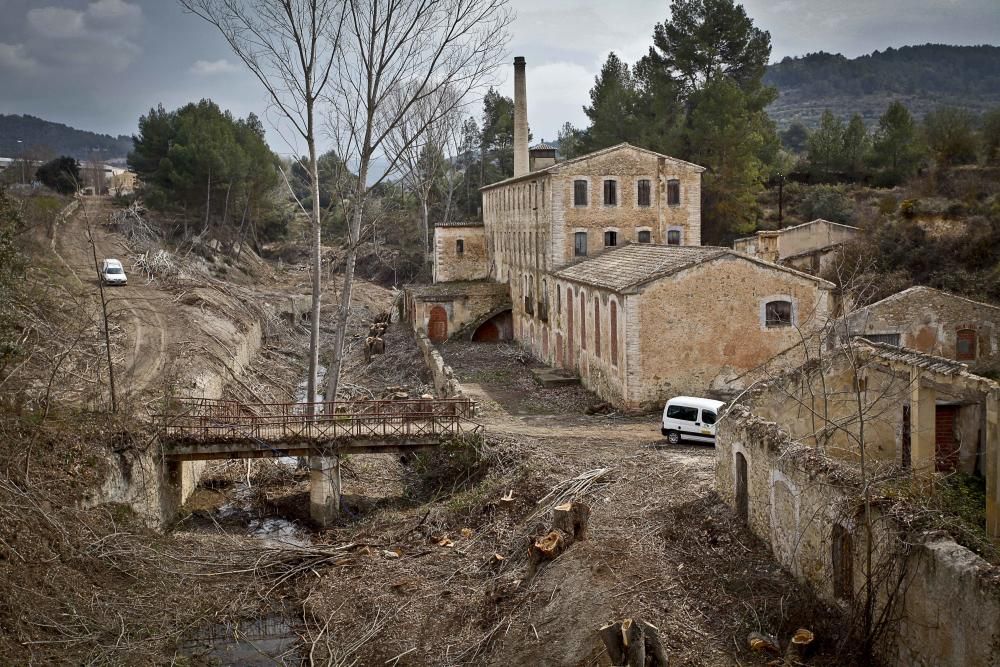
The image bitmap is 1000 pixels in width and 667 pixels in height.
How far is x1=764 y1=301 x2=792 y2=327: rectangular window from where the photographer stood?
2995 centimetres

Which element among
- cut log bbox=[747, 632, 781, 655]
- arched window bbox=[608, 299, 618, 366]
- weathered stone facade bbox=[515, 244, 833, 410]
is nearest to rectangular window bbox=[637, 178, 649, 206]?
weathered stone facade bbox=[515, 244, 833, 410]

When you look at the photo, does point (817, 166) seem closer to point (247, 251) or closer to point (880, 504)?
point (247, 251)

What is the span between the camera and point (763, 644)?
1355cm

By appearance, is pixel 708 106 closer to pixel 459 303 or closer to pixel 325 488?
pixel 459 303

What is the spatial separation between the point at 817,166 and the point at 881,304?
150 feet

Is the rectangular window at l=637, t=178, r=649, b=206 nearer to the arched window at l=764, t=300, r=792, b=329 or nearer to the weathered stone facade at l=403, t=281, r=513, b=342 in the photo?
the weathered stone facade at l=403, t=281, r=513, b=342

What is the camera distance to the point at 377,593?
18.6 metres

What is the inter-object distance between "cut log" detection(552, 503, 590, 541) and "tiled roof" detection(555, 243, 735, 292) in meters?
12.2

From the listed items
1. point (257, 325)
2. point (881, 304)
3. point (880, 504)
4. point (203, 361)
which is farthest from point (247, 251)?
point (880, 504)

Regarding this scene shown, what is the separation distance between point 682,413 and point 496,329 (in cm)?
2677

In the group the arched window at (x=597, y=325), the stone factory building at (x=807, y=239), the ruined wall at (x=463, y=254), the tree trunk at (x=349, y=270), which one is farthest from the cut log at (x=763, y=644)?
the ruined wall at (x=463, y=254)

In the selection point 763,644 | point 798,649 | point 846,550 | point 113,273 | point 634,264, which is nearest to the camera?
point 798,649

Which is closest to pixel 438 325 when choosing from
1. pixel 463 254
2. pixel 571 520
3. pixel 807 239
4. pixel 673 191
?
pixel 463 254

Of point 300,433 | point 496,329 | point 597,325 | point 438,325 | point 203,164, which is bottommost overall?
point 300,433
